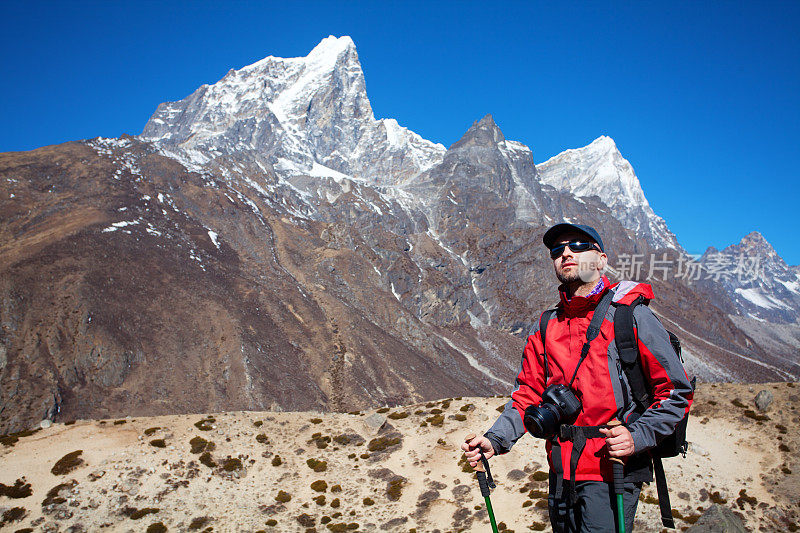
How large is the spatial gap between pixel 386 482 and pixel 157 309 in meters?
123

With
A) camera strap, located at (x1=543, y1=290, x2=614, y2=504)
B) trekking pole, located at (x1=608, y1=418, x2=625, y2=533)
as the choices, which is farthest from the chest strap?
trekking pole, located at (x1=608, y1=418, x2=625, y2=533)

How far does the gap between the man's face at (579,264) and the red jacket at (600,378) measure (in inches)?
7.6

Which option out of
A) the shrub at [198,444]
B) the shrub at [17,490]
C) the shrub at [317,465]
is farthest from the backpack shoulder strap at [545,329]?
the shrub at [17,490]

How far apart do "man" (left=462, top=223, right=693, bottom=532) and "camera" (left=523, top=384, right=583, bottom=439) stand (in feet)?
0.34

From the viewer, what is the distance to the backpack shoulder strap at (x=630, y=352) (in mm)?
4968

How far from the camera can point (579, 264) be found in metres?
5.68

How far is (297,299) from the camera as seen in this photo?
→ 16862 centimetres

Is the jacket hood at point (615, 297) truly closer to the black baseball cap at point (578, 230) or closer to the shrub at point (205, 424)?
the black baseball cap at point (578, 230)

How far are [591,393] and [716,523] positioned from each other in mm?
12634

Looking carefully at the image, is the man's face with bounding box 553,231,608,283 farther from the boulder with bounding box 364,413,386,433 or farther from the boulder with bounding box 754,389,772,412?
the boulder with bounding box 754,389,772,412

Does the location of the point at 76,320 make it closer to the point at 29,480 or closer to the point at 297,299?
the point at 297,299

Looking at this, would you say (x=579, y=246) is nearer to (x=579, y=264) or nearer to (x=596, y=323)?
(x=579, y=264)

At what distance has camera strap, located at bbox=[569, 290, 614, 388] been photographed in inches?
207

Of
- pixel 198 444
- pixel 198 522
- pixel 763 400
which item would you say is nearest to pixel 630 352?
pixel 198 522
